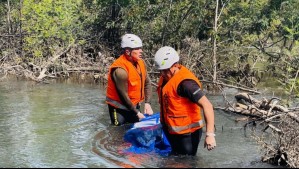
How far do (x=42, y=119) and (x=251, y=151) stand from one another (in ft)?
15.7

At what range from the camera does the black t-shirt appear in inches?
232

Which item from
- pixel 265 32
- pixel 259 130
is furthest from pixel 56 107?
pixel 265 32

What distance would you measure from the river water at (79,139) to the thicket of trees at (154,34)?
308 cm

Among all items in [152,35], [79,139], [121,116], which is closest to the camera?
[121,116]

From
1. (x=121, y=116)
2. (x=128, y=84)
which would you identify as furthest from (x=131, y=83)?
(x=121, y=116)

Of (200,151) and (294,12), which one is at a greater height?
(294,12)

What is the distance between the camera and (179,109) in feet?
20.3

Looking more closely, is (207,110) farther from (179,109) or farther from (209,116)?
(179,109)

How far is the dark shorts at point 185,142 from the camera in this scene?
20.8ft

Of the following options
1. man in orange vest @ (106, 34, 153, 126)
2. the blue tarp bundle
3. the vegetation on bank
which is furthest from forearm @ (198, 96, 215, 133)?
the vegetation on bank

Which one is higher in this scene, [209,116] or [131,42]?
[131,42]

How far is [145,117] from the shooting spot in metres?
7.98

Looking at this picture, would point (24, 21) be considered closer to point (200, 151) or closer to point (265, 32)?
point (265, 32)

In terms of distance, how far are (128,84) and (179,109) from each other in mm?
2088
